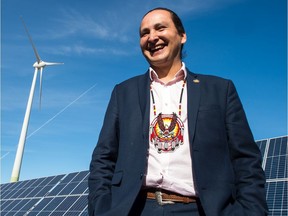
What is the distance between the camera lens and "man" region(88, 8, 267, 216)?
255cm

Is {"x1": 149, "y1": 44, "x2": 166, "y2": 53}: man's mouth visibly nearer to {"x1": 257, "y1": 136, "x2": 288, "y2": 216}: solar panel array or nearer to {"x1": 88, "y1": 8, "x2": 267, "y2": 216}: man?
{"x1": 88, "y1": 8, "x2": 267, "y2": 216}: man

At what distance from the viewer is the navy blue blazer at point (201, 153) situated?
254 cm

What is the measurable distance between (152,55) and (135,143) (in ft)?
2.80

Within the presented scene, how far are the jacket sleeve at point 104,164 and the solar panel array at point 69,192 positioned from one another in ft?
29.1

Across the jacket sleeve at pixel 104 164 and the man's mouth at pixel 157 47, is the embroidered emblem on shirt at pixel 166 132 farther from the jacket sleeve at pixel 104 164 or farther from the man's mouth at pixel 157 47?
the man's mouth at pixel 157 47

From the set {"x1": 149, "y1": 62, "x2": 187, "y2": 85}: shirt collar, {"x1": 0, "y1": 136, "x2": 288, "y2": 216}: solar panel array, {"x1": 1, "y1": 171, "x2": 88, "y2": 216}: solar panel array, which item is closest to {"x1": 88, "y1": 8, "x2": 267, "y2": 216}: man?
{"x1": 149, "y1": 62, "x2": 187, "y2": 85}: shirt collar

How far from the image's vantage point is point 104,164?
116 inches

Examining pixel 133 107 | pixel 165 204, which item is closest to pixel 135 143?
pixel 133 107

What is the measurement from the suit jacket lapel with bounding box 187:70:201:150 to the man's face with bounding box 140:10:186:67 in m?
0.26

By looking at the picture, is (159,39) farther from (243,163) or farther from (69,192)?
(69,192)

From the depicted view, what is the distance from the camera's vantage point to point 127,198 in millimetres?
2584

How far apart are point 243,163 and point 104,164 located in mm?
1168

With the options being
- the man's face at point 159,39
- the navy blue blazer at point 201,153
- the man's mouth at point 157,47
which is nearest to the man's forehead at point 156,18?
the man's face at point 159,39

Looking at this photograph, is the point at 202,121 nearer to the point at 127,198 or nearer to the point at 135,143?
the point at 135,143
